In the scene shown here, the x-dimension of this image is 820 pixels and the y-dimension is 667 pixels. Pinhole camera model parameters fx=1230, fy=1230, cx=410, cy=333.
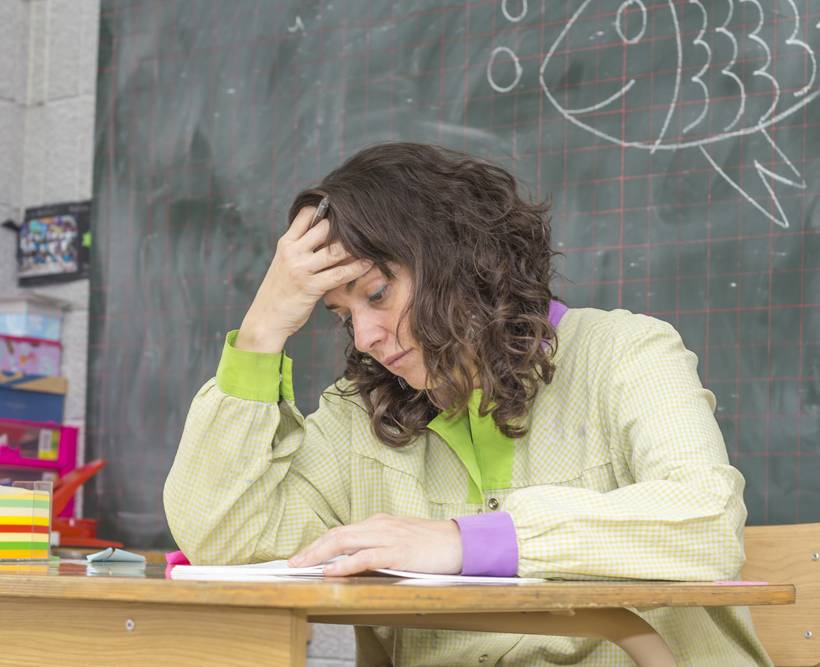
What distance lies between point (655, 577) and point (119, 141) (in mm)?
2222

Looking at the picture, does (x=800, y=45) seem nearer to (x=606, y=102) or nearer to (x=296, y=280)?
(x=606, y=102)

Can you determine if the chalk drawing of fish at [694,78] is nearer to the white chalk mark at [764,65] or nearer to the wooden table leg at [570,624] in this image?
the white chalk mark at [764,65]

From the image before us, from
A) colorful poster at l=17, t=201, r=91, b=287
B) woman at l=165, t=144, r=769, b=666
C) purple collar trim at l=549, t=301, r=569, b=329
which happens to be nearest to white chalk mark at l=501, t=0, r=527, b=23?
woman at l=165, t=144, r=769, b=666

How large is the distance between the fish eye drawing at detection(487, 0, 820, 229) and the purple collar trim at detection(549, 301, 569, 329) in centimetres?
64

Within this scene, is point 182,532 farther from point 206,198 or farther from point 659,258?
point 206,198

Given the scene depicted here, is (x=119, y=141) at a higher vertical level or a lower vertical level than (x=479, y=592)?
higher

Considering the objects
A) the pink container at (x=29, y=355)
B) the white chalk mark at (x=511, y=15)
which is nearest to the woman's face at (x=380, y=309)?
the white chalk mark at (x=511, y=15)

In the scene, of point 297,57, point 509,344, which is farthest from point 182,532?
point 297,57

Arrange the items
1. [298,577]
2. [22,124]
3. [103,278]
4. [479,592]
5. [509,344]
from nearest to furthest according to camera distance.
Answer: [479,592], [298,577], [509,344], [103,278], [22,124]

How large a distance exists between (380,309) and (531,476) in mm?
283

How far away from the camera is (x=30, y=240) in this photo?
3188 mm

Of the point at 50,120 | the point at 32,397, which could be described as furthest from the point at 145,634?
the point at 50,120

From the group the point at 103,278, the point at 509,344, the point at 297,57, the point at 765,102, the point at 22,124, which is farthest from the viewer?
the point at 22,124

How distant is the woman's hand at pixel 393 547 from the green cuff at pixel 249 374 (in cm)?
45
